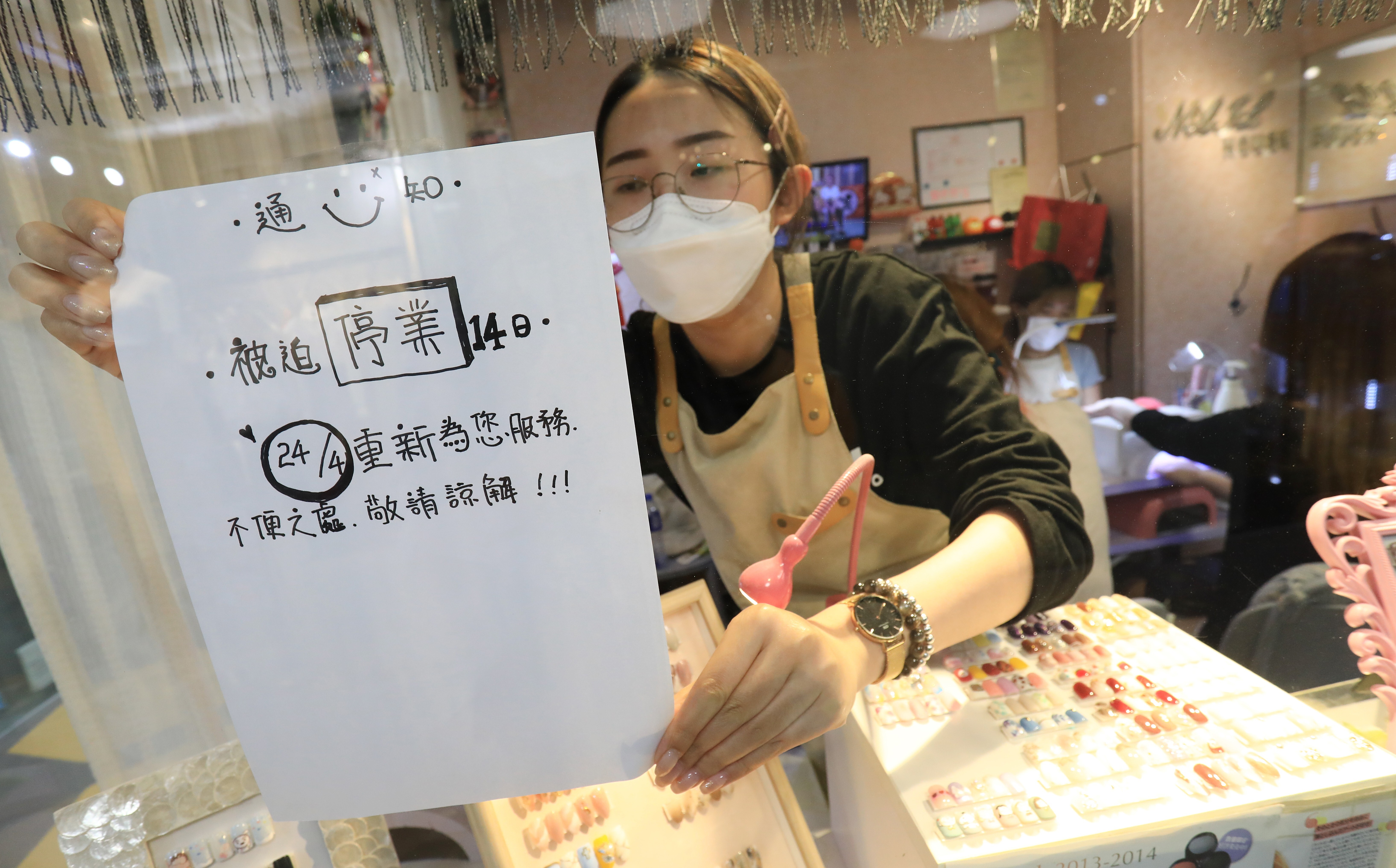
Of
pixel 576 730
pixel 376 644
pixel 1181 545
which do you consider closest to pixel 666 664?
pixel 576 730

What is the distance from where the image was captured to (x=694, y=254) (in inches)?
21.0

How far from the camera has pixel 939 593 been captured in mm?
577

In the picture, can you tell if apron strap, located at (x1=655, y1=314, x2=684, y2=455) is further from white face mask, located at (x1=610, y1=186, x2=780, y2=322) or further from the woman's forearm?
the woman's forearm

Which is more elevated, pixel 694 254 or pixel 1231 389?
pixel 694 254

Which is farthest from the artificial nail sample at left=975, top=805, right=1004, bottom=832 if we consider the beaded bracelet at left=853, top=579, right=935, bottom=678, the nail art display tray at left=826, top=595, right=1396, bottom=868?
the beaded bracelet at left=853, top=579, right=935, bottom=678

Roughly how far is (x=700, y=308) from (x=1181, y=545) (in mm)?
601

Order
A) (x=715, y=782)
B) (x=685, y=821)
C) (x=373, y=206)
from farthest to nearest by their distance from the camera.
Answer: (x=685, y=821), (x=715, y=782), (x=373, y=206)

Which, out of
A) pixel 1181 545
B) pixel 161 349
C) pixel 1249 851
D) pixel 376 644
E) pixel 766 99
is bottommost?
pixel 1249 851

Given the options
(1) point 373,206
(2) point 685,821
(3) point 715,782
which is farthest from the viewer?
(2) point 685,821

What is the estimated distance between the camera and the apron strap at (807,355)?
57 centimetres

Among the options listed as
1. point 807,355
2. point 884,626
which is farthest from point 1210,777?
point 807,355

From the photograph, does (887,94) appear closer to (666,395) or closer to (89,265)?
(666,395)

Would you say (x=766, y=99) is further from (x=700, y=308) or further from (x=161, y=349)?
(x=161, y=349)

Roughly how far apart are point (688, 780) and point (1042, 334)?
0.52 metres
